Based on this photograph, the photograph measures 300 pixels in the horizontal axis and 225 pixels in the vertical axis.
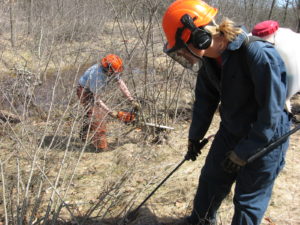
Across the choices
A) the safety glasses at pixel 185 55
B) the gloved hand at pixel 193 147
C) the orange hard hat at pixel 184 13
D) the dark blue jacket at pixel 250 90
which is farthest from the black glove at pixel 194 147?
the orange hard hat at pixel 184 13

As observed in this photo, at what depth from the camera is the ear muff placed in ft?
5.90

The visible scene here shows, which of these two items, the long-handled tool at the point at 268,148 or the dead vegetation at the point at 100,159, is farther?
the dead vegetation at the point at 100,159

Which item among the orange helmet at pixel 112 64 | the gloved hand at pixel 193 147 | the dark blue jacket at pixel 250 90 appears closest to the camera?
the dark blue jacket at pixel 250 90

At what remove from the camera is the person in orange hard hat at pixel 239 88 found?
1808 millimetres

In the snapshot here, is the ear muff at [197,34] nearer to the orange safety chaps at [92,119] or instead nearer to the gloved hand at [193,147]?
the gloved hand at [193,147]

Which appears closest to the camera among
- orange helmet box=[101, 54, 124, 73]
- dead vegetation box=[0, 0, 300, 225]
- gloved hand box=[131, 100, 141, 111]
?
dead vegetation box=[0, 0, 300, 225]

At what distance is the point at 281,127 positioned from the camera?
203cm

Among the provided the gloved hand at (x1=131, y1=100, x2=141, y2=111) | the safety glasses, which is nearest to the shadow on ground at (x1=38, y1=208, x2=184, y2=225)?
the safety glasses

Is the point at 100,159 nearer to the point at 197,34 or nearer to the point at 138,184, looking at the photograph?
the point at 138,184

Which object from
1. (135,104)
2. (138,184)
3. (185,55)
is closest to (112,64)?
(135,104)

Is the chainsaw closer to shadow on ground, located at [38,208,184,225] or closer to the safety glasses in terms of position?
shadow on ground, located at [38,208,184,225]

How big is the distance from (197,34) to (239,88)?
46cm

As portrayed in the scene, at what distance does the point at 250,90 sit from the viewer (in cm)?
196

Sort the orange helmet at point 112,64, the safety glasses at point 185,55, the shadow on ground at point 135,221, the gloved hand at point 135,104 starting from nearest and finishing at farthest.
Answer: the safety glasses at point 185,55 → the shadow on ground at point 135,221 → the orange helmet at point 112,64 → the gloved hand at point 135,104
